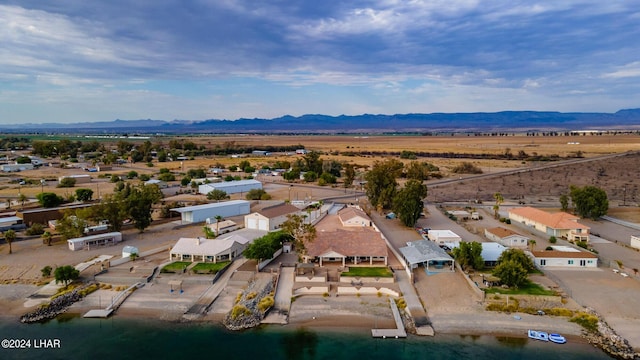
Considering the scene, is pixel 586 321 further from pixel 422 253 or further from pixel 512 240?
pixel 512 240

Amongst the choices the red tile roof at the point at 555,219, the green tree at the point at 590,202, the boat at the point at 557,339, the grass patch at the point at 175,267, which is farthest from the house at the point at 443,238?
the grass patch at the point at 175,267

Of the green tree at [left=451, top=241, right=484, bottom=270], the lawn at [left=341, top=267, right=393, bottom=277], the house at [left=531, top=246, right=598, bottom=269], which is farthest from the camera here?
the house at [left=531, top=246, right=598, bottom=269]

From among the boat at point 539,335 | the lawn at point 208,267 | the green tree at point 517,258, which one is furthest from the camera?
the lawn at point 208,267

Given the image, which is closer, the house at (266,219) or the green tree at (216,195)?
the house at (266,219)

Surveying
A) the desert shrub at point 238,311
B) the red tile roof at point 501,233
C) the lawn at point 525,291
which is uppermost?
the red tile roof at point 501,233

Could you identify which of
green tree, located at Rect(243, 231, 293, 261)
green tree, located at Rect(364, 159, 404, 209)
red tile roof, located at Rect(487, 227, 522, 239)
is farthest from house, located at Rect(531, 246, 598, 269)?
green tree, located at Rect(364, 159, 404, 209)

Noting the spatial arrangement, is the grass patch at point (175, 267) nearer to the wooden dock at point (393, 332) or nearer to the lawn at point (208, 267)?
the lawn at point (208, 267)

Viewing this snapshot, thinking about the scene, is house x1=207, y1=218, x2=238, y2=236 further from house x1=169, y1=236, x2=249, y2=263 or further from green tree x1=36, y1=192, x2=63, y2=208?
green tree x1=36, y1=192, x2=63, y2=208
